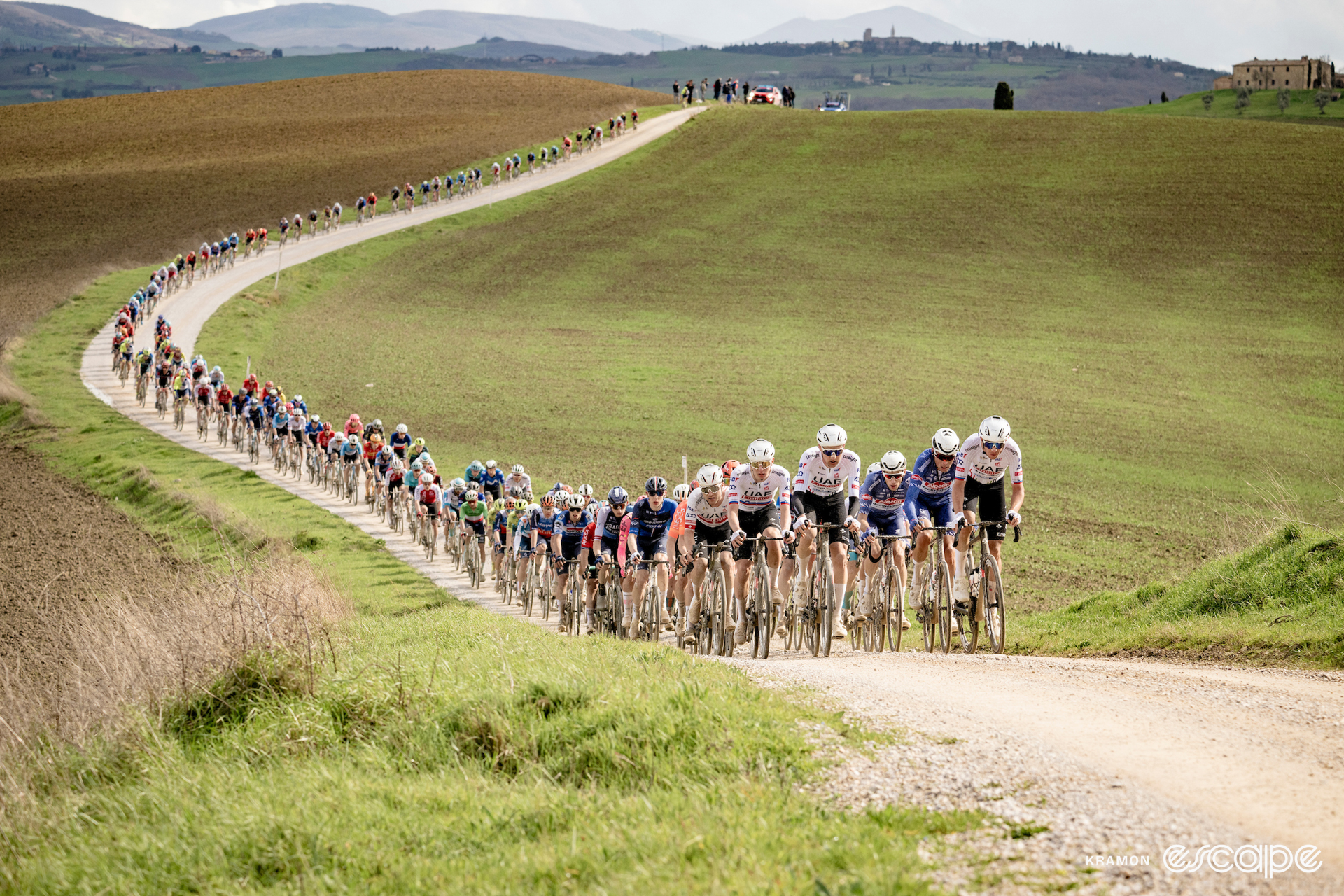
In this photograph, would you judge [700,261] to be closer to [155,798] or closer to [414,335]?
[414,335]

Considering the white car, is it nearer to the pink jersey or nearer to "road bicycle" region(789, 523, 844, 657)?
the pink jersey

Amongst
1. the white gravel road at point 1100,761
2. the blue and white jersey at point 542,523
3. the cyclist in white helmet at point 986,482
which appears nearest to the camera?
the white gravel road at point 1100,761

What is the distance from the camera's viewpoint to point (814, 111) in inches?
3565

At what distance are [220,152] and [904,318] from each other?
58.6 metres

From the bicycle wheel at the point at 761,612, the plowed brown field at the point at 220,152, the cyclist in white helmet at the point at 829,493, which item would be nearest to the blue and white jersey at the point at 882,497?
the cyclist in white helmet at the point at 829,493

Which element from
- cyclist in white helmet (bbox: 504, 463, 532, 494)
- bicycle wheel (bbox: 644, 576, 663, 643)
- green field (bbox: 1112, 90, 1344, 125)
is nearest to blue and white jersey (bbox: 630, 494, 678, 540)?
bicycle wheel (bbox: 644, 576, 663, 643)

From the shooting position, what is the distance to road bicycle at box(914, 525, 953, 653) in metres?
13.8

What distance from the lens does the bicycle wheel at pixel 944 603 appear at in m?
13.8

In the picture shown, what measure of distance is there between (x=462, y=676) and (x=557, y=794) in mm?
2651

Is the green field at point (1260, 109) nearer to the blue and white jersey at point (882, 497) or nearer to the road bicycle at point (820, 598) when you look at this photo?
the blue and white jersey at point (882, 497)

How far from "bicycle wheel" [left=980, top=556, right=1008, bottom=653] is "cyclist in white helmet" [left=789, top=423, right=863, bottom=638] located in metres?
1.57

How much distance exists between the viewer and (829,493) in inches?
561

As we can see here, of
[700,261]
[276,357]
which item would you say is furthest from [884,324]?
[276,357]

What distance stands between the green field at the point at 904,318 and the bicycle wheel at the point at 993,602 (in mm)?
6342
